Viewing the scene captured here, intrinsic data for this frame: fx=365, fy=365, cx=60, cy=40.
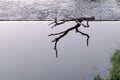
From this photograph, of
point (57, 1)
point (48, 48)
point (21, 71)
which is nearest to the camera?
point (21, 71)

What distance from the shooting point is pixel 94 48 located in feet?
12.0

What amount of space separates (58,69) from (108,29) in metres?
0.93

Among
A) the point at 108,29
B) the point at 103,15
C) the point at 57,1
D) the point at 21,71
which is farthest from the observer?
the point at 57,1

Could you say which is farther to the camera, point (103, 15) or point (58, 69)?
point (103, 15)

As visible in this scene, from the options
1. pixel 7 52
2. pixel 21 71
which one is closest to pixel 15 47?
pixel 7 52

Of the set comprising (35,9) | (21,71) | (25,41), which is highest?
(35,9)

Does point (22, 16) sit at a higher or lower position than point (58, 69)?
higher

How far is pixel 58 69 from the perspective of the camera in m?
3.39

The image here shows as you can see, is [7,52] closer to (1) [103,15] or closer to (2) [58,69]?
(2) [58,69]

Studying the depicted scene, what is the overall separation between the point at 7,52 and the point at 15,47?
11cm

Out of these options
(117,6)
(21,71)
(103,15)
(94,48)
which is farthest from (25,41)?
(117,6)

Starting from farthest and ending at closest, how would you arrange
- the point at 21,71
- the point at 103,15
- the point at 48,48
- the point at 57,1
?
the point at 57,1
the point at 103,15
the point at 48,48
the point at 21,71

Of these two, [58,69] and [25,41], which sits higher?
[25,41]

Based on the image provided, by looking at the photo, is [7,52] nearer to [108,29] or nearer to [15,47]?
[15,47]
